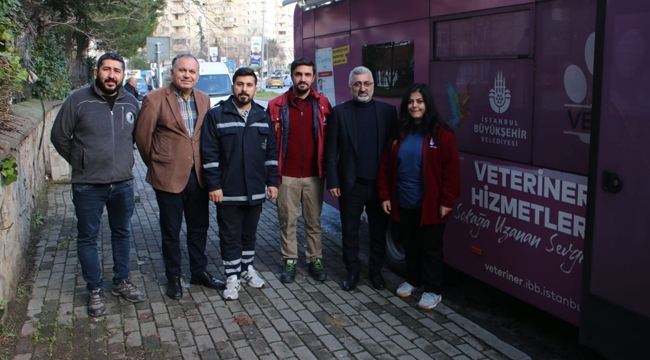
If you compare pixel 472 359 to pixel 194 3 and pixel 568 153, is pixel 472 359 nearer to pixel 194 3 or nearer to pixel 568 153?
pixel 568 153

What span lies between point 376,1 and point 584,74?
271 centimetres

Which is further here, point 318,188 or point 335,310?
point 318,188

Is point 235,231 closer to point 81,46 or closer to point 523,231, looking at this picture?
point 523,231

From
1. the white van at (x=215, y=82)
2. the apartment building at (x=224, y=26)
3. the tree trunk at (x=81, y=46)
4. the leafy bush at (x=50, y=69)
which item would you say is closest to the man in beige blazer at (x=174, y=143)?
the apartment building at (x=224, y=26)

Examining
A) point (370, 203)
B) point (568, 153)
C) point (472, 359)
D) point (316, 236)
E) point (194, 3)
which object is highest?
point (194, 3)

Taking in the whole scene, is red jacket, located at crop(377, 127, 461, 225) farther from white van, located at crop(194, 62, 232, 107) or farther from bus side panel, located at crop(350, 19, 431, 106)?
white van, located at crop(194, 62, 232, 107)

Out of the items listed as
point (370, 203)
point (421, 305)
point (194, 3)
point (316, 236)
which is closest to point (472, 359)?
point (421, 305)

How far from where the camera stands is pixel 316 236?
5641 mm

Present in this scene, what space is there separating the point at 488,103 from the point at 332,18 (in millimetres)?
2957

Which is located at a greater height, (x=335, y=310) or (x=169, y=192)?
(x=169, y=192)

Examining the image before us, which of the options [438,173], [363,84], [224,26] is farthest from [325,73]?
[224,26]

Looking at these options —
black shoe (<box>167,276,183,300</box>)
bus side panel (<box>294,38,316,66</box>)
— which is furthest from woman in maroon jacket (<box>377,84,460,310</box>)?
bus side panel (<box>294,38,316,66</box>)

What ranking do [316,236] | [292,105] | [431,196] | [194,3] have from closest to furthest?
[431,196]
[292,105]
[316,236]
[194,3]

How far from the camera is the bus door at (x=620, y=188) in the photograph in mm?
3223
